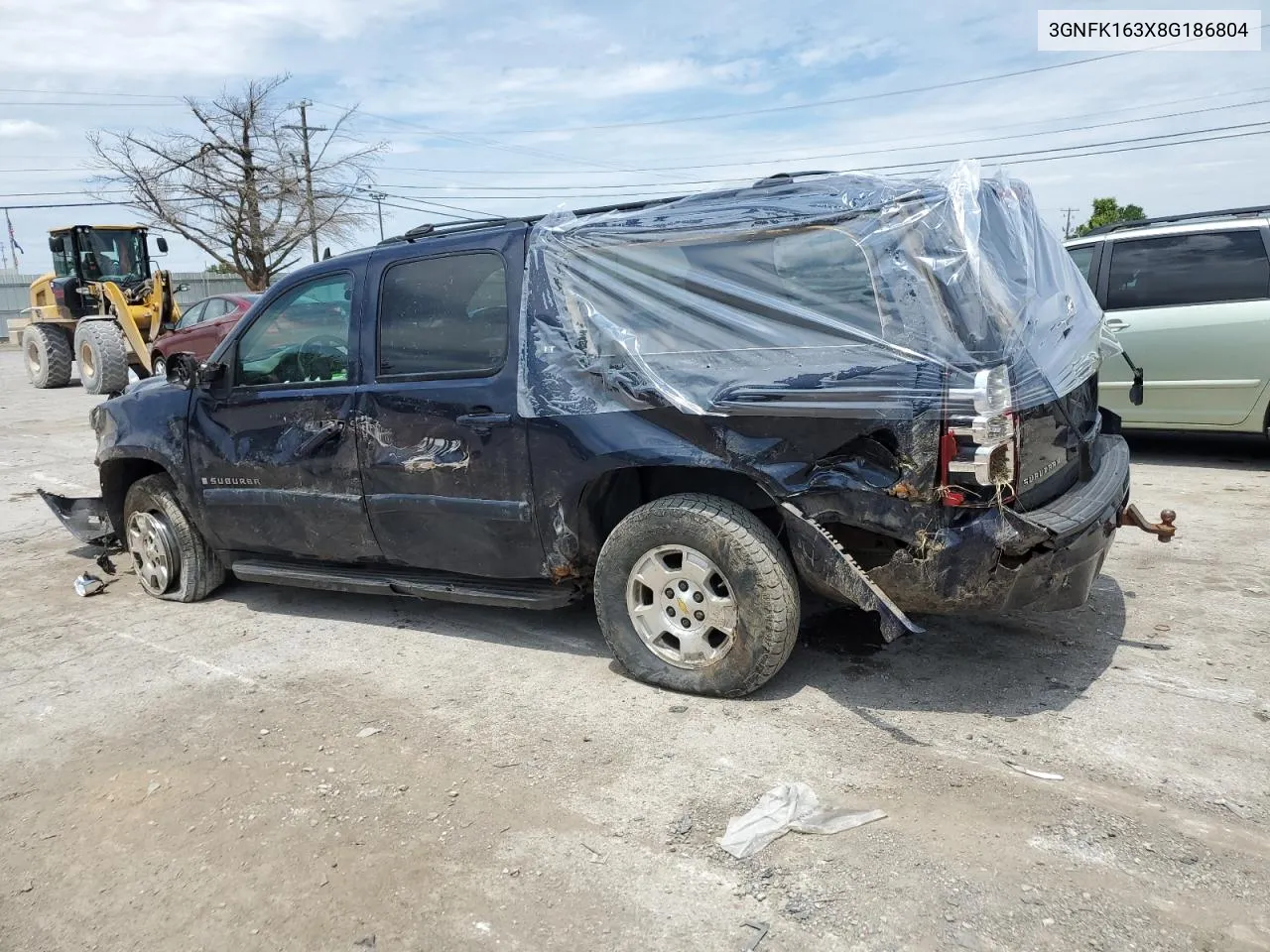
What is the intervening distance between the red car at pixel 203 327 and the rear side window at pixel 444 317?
414 inches

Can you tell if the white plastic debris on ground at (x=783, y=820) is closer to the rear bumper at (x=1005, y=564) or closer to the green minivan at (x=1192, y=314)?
the rear bumper at (x=1005, y=564)

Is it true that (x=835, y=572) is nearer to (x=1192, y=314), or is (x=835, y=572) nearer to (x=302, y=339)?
(x=302, y=339)

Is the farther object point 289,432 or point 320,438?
point 289,432

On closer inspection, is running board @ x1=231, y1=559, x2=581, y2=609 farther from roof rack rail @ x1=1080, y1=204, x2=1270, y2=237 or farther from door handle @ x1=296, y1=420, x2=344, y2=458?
roof rack rail @ x1=1080, y1=204, x2=1270, y2=237

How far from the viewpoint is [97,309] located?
18.2 m

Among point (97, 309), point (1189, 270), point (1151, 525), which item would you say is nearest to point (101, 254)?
point (97, 309)

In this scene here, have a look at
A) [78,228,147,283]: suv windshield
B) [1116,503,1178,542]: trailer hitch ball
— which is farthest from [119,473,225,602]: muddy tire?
[78,228,147,283]: suv windshield

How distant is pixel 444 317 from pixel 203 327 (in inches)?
475

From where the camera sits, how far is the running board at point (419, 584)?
13.8 feet

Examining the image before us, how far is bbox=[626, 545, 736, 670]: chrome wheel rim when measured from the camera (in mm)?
3652

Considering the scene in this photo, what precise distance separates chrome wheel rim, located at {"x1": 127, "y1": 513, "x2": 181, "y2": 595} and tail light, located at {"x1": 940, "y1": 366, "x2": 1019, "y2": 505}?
4.26 metres

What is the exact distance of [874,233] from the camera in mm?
3287

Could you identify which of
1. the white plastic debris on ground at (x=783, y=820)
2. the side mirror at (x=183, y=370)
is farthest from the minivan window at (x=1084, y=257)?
the side mirror at (x=183, y=370)

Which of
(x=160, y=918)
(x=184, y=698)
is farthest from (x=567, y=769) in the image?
(x=184, y=698)
